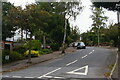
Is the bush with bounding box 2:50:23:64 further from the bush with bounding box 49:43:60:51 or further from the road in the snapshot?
the bush with bounding box 49:43:60:51

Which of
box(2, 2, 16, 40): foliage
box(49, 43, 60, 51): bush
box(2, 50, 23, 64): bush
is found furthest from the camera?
box(49, 43, 60, 51): bush

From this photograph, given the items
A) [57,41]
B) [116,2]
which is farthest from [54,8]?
[116,2]

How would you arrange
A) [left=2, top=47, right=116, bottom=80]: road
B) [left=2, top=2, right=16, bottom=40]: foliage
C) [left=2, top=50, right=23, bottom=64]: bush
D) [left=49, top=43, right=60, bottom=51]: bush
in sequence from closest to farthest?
1. [left=2, top=47, right=116, bottom=80]: road
2. [left=2, top=2, right=16, bottom=40]: foliage
3. [left=2, top=50, right=23, bottom=64]: bush
4. [left=49, top=43, right=60, bottom=51]: bush

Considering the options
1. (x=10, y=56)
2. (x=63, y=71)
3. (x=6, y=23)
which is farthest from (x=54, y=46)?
(x=63, y=71)

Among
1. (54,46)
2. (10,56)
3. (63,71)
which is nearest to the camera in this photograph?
(63,71)

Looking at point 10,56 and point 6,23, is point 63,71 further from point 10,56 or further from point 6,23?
point 10,56

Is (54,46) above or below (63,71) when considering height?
above

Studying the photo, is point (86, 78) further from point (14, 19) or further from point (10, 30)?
point (10, 30)

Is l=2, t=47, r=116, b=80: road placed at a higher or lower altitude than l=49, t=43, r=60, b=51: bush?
lower

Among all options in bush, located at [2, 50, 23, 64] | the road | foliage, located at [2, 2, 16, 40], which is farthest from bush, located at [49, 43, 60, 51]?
the road

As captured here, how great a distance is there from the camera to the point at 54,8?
122ft

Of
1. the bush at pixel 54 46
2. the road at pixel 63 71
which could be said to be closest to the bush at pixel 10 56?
the road at pixel 63 71

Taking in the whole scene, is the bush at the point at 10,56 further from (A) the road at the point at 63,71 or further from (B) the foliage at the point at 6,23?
(A) the road at the point at 63,71

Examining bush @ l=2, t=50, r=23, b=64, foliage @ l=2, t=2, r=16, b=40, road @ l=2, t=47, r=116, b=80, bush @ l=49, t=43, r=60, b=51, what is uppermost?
foliage @ l=2, t=2, r=16, b=40
